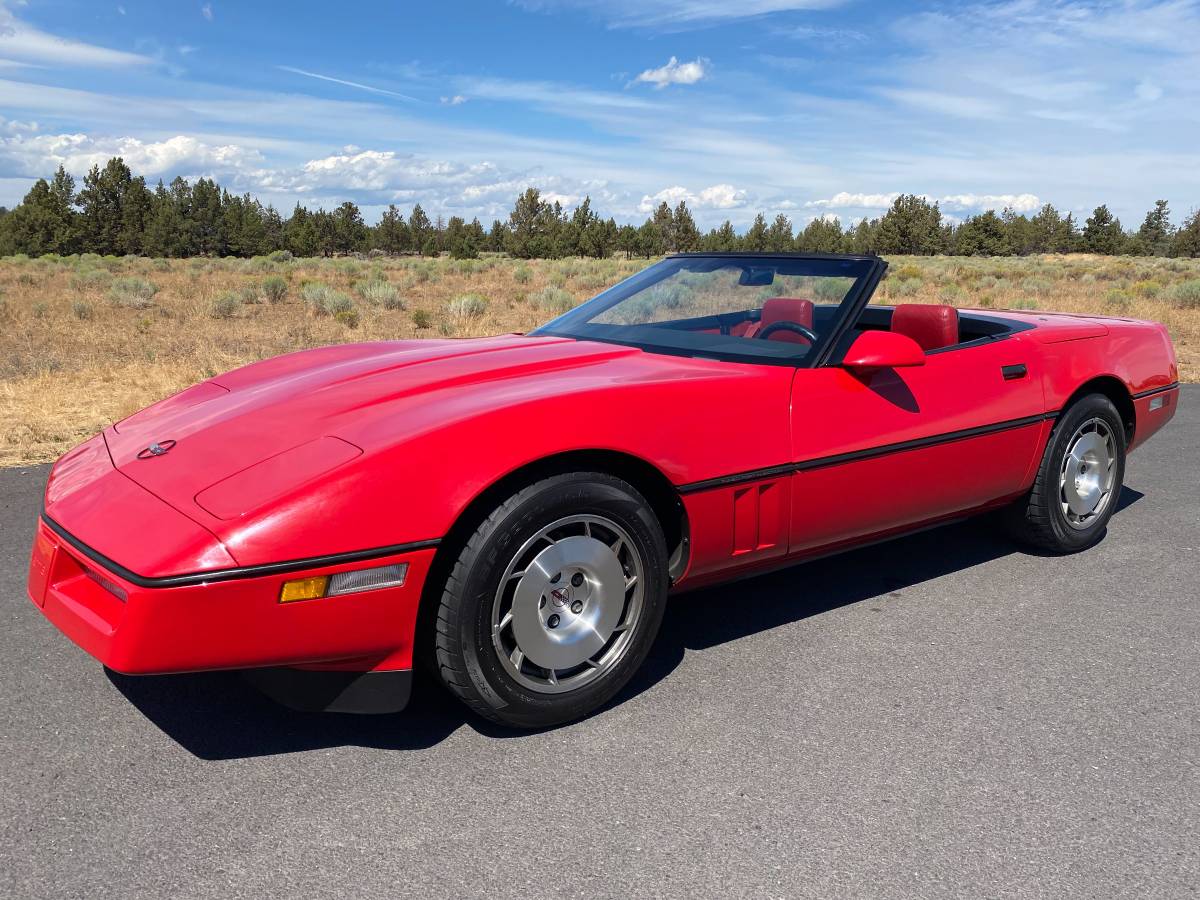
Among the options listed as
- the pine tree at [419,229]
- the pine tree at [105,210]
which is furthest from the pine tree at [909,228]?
the pine tree at [105,210]

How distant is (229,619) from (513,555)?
726 mm

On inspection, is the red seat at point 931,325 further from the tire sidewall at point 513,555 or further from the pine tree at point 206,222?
the pine tree at point 206,222

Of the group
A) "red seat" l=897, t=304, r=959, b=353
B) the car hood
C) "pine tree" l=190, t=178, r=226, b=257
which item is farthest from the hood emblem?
"pine tree" l=190, t=178, r=226, b=257

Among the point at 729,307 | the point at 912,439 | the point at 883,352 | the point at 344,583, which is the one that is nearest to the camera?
the point at 344,583

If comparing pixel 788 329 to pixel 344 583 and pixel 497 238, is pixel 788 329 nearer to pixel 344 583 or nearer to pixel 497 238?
pixel 344 583

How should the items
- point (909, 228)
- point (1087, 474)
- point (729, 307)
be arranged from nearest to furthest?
1. point (729, 307)
2. point (1087, 474)
3. point (909, 228)

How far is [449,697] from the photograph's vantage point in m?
3.00

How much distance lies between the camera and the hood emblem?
9.24 ft

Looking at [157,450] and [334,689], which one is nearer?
[334,689]

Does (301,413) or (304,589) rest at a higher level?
(301,413)

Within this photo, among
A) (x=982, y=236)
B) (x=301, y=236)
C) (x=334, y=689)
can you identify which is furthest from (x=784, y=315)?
(x=982, y=236)

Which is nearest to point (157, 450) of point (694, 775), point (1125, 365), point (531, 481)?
point (531, 481)

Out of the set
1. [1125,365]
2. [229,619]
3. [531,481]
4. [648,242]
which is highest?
[648,242]

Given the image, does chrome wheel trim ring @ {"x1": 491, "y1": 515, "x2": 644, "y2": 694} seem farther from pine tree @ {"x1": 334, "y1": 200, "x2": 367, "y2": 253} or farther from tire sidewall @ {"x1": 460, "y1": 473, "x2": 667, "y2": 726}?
pine tree @ {"x1": 334, "y1": 200, "x2": 367, "y2": 253}
